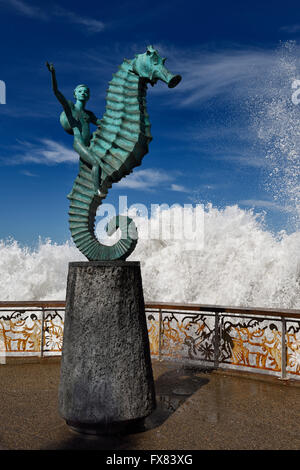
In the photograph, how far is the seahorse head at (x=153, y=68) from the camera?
13.1 feet

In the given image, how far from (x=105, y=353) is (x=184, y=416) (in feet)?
4.21

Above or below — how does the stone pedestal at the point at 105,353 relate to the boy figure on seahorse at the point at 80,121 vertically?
below

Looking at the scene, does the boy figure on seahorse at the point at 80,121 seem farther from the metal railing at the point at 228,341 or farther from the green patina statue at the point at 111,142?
the metal railing at the point at 228,341

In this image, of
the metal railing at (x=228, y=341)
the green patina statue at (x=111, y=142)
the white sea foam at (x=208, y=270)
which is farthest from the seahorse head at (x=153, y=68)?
the white sea foam at (x=208, y=270)

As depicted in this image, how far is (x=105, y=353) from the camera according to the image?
370 centimetres

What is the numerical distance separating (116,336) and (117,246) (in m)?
0.94

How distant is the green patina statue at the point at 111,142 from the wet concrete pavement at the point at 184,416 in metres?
1.76

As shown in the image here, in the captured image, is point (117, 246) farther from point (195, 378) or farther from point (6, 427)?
point (195, 378)

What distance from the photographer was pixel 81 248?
4.28 m

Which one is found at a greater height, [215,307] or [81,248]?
[81,248]

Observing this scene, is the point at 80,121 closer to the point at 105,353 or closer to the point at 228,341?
the point at 105,353

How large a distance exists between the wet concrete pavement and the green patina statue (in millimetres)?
1762
